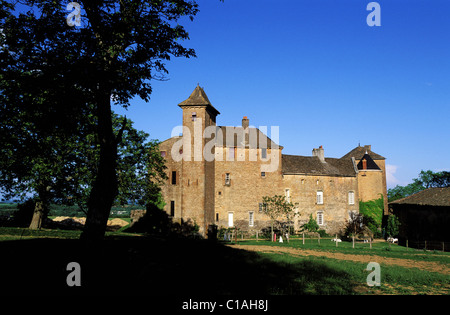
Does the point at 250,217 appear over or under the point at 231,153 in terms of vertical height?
under

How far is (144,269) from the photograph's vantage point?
11.2 meters

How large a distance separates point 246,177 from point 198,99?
12.7m

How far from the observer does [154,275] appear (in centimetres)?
1065

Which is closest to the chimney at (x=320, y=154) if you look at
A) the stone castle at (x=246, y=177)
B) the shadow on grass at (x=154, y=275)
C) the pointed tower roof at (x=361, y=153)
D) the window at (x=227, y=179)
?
the stone castle at (x=246, y=177)

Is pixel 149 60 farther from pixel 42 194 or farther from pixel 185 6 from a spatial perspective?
pixel 42 194

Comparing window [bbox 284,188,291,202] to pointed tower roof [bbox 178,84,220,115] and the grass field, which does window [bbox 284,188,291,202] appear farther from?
the grass field

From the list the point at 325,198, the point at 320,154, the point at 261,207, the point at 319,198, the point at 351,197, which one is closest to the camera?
the point at 261,207

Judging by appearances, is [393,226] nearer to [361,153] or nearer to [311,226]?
[311,226]

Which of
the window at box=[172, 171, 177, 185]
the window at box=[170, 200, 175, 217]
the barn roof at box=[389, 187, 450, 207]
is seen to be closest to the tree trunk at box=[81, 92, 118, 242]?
the window at box=[170, 200, 175, 217]

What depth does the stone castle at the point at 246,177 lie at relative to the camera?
35062 mm

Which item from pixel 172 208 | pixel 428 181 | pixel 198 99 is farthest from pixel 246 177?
pixel 428 181

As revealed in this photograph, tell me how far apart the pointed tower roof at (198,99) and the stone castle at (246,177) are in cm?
2
